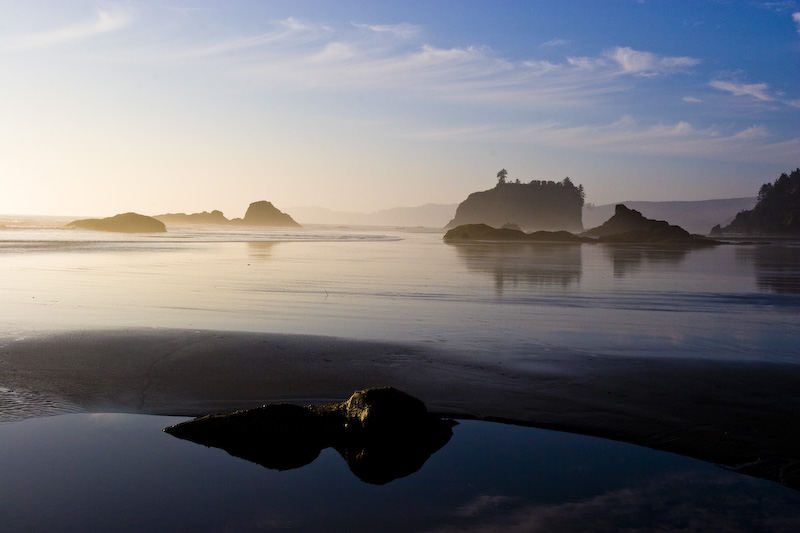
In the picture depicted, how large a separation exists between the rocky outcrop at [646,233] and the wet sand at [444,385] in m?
69.7

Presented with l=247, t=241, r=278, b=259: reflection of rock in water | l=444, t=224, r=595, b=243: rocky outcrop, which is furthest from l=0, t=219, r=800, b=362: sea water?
l=444, t=224, r=595, b=243: rocky outcrop

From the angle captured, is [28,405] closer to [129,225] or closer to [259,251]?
[259,251]

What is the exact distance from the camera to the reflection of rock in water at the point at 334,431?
21.4ft

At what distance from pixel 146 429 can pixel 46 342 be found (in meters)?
5.24

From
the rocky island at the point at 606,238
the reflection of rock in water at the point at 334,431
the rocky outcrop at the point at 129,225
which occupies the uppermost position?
the rocky outcrop at the point at 129,225

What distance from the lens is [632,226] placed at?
309 feet

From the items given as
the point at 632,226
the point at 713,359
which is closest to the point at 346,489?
the point at 713,359

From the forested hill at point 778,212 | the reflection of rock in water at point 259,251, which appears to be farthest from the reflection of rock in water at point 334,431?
the forested hill at point 778,212

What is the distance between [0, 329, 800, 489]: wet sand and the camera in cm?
700

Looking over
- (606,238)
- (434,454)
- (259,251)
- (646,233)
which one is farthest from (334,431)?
(606,238)

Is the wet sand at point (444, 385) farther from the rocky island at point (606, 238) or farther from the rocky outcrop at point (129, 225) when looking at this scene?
the rocky outcrop at point (129, 225)

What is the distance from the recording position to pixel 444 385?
8773 millimetres

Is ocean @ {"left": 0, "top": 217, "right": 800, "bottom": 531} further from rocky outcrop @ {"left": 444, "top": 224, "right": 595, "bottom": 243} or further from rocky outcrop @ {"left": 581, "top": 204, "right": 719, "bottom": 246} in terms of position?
→ rocky outcrop @ {"left": 444, "top": 224, "right": 595, "bottom": 243}

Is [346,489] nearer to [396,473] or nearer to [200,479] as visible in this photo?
[396,473]
